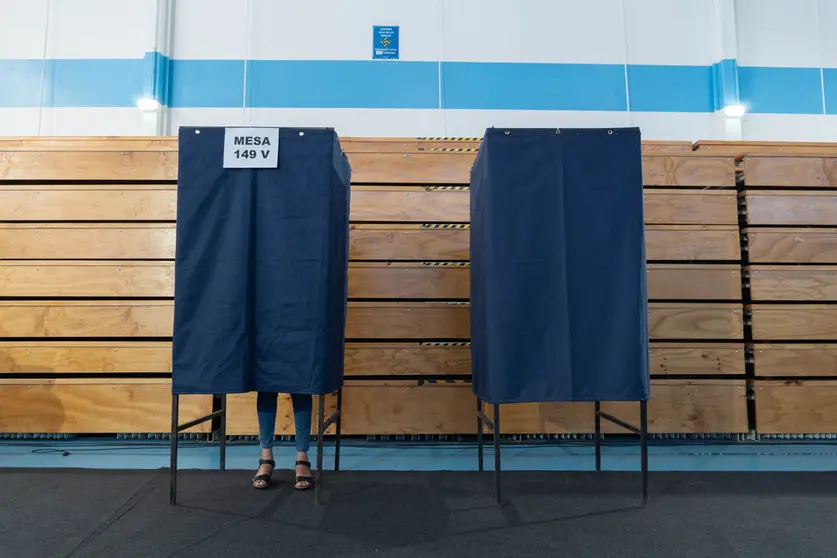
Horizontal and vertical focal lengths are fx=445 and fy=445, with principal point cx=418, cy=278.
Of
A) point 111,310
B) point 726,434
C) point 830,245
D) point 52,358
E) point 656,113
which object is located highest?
point 656,113

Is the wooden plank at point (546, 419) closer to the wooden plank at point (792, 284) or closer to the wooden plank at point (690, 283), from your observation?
the wooden plank at point (690, 283)

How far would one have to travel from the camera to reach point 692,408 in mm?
3543

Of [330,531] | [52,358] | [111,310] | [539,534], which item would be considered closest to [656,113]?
[539,534]

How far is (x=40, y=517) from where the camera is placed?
206cm

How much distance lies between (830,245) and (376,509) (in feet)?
13.7

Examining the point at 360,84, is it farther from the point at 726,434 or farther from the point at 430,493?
the point at 726,434

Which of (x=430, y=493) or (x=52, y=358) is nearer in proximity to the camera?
(x=430, y=493)

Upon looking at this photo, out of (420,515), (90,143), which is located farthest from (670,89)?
(90,143)

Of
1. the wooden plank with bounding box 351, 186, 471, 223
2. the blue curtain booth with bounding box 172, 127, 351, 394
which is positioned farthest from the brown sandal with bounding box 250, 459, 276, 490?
the wooden plank with bounding box 351, 186, 471, 223

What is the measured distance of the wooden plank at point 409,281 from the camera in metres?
3.66

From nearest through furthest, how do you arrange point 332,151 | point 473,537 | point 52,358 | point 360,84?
1. point 473,537
2. point 332,151
3. point 52,358
4. point 360,84

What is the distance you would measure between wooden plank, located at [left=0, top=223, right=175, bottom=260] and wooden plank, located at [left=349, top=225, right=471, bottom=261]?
1546 mm

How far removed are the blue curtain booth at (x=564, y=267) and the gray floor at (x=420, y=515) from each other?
56 cm

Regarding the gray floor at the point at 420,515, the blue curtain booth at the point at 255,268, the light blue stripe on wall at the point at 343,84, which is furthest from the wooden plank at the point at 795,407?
the light blue stripe on wall at the point at 343,84
